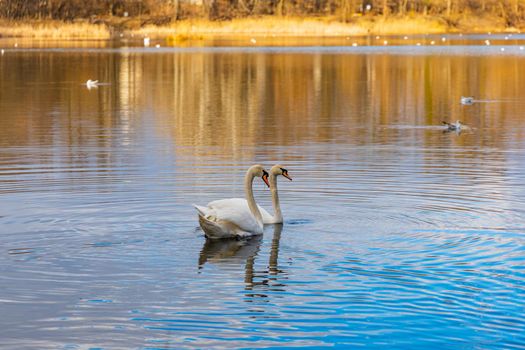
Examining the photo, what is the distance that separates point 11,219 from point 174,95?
2193 cm

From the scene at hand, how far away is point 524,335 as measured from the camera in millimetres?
8539

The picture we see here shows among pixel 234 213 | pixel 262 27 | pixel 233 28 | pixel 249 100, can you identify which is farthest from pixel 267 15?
pixel 234 213

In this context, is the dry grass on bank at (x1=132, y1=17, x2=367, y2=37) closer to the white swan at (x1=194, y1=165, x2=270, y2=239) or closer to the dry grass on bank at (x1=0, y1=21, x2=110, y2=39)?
the dry grass on bank at (x1=0, y1=21, x2=110, y2=39)

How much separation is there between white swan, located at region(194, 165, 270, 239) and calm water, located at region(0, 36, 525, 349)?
0.16 metres

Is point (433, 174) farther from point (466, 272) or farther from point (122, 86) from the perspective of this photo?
point (122, 86)

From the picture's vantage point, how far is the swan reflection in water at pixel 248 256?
10.5m

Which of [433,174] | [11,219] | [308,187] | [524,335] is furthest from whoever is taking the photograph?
[433,174]

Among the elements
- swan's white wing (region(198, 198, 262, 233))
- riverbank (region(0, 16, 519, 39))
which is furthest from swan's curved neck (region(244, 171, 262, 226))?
riverbank (region(0, 16, 519, 39))

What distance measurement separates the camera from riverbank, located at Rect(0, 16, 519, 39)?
300 feet

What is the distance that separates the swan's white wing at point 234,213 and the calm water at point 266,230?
21 centimetres

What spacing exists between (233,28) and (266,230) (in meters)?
83.4

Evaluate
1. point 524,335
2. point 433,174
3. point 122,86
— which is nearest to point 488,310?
point 524,335

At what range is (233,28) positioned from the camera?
95.2 m

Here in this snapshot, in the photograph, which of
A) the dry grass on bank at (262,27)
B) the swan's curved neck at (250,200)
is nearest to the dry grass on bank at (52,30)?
the dry grass on bank at (262,27)
